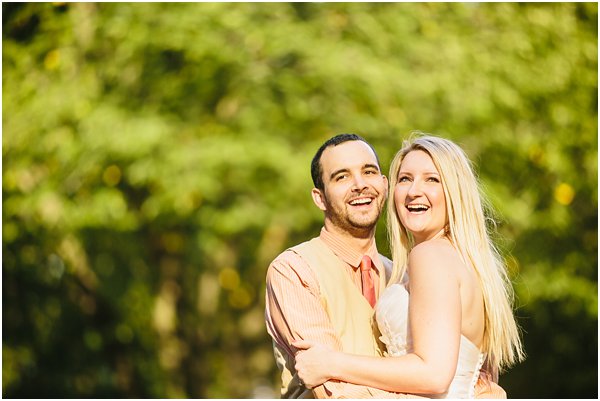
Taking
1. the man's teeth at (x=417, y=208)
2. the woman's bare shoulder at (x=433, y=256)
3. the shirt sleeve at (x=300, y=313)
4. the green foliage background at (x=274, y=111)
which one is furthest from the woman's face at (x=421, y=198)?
the green foliage background at (x=274, y=111)

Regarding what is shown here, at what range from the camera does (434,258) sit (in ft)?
10.3

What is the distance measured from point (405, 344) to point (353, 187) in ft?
2.03

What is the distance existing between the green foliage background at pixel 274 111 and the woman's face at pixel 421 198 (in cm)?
505

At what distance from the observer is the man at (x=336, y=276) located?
327cm

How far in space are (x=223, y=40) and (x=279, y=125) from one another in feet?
3.16

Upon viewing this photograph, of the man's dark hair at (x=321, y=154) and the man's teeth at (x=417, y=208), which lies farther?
the man's dark hair at (x=321, y=154)

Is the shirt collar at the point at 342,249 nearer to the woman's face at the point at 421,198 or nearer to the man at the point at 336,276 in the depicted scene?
the man at the point at 336,276

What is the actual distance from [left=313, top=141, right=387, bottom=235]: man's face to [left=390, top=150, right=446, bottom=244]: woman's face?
0.48ft

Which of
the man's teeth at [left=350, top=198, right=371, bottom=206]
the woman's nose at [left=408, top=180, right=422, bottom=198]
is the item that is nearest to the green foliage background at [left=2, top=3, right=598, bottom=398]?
the man's teeth at [left=350, top=198, right=371, bottom=206]

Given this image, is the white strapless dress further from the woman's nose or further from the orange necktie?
the woman's nose

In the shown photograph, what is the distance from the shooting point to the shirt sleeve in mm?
3186

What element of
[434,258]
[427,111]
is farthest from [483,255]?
[427,111]

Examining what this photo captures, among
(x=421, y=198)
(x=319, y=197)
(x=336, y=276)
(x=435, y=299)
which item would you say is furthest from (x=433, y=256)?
(x=319, y=197)

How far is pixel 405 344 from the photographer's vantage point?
324 centimetres
